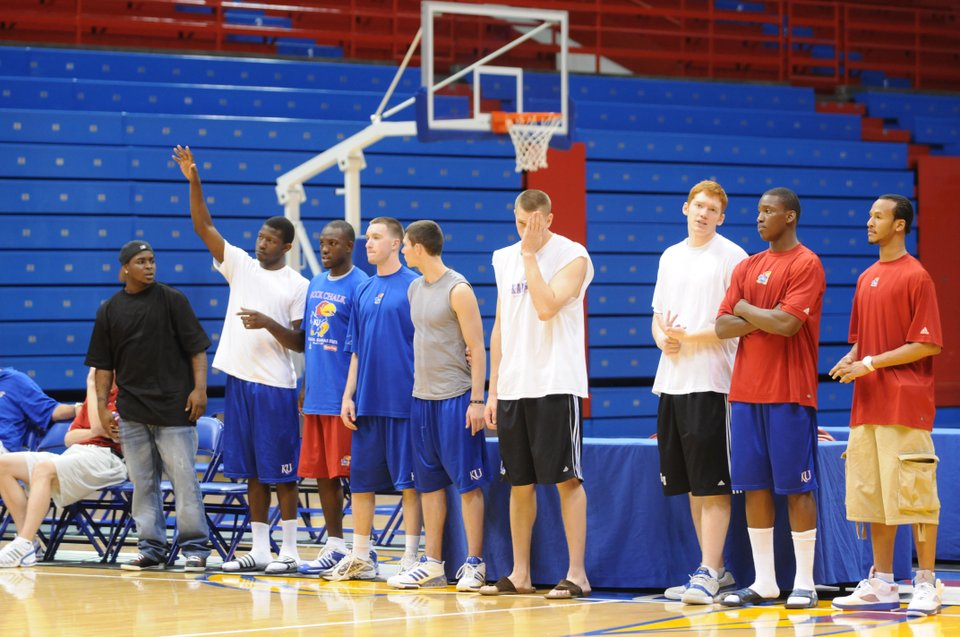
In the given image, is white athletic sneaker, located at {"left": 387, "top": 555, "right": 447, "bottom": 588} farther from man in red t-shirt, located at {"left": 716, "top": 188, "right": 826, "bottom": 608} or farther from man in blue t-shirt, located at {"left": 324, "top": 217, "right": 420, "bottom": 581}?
man in red t-shirt, located at {"left": 716, "top": 188, "right": 826, "bottom": 608}

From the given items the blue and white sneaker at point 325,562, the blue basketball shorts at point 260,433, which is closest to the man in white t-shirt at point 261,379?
the blue basketball shorts at point 260,433

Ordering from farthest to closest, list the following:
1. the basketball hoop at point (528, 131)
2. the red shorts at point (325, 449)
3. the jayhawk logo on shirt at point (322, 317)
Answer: the basketball hoop at point (528, 131), the jayhawk logo on shirt at point (322, 317), the red shorts at point (325, 449)

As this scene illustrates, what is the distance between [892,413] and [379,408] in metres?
2.69

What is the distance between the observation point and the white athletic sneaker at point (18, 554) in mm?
7656

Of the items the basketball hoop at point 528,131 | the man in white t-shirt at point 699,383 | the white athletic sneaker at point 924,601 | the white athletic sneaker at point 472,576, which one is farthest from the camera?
the basketball hoop at point 528,131

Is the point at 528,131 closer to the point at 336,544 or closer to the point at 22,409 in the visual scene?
the point at 22,409

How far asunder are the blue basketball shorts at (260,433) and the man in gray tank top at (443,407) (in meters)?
0.96

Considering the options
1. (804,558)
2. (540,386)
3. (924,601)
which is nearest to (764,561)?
(804,558)

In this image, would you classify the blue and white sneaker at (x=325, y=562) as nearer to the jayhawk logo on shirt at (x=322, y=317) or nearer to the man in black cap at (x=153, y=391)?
the man in black cap at (x=153, y=391)

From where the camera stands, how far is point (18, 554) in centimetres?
769

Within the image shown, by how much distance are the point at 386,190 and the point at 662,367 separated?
852cm

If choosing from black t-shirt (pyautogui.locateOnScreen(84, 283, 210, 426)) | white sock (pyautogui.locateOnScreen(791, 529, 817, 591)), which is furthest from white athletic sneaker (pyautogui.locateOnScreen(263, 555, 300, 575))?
white sock (pyautogui.locateOnScreen(791, 529, 817, 591))

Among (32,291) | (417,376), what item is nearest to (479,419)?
(417,376)

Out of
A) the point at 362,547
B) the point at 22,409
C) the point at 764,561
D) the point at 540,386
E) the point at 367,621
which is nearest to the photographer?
the point at 367,621
